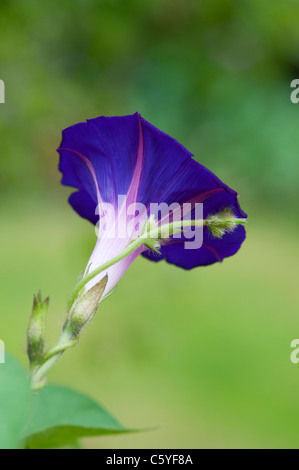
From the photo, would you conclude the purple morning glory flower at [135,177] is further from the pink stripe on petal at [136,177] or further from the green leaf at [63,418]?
the green leaf at [63,418]

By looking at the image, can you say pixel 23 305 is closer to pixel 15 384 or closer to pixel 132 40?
pixel 132 40

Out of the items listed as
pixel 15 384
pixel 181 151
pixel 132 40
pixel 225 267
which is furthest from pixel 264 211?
pixel 15 384

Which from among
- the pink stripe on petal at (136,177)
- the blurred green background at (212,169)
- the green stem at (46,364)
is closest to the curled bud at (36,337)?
the green stem at (46,364)

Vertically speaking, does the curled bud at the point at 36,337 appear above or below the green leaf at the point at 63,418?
above

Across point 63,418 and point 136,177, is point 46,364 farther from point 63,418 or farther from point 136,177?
point 136,177

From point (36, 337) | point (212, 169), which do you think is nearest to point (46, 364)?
point (36, 337)

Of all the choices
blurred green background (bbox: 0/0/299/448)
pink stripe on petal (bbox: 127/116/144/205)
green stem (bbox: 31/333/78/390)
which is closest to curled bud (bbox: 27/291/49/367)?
green stem (bbox: 31/333/78/390)

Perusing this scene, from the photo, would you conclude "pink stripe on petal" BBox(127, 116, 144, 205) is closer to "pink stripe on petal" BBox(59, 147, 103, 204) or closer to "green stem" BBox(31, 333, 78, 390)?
"pink stripe on petal" BBox(59, 147, 103, 204)
